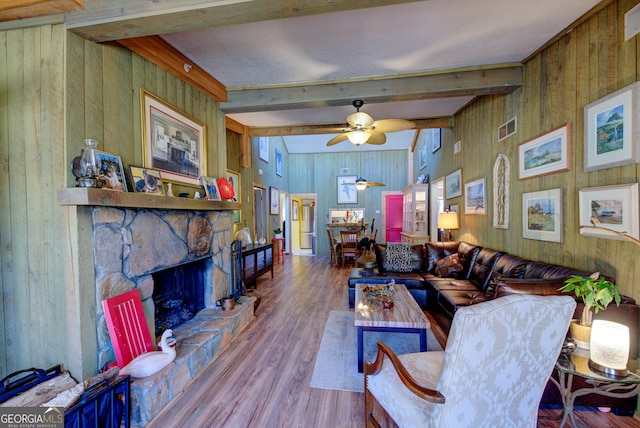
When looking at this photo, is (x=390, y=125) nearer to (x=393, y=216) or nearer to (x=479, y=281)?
(x=479, y=281)

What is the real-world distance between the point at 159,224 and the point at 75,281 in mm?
669

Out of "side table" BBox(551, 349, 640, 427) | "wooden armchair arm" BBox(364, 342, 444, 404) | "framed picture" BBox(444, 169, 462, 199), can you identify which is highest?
"framed picture" BBox(444, 169, 462, 199)

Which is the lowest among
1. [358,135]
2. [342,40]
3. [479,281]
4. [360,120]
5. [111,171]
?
[479,281]

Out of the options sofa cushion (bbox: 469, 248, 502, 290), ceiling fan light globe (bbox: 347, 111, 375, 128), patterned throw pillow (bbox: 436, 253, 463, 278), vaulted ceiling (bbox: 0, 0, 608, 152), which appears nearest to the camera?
vaulted ceiling (bbox: 0, 0, 608, 152)

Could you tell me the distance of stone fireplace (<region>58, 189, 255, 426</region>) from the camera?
5.32 feet

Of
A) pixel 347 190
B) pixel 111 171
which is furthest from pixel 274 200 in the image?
pixel 111 171

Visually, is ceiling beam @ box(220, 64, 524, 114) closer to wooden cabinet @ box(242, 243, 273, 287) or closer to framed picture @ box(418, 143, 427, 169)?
wooden cabinet @ box(242, 243, 273, 287)

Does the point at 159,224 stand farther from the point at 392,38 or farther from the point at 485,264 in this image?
the point at 485,264

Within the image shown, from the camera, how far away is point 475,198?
402 centimetres

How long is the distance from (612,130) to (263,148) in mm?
5842

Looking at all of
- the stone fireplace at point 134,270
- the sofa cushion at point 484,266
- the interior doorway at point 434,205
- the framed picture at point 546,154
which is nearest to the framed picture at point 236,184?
the stone fireplace at point 134,270

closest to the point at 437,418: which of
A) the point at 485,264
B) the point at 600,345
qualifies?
the point at 600,345

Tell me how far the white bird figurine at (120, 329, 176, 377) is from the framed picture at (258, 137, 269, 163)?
5.02 metres

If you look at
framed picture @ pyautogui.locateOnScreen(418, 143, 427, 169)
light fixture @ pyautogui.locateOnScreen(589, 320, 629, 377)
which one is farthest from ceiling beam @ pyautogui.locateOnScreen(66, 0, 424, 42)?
framed picture @ pyautogui.locateOnScreen(418, 143, 427, 169)
